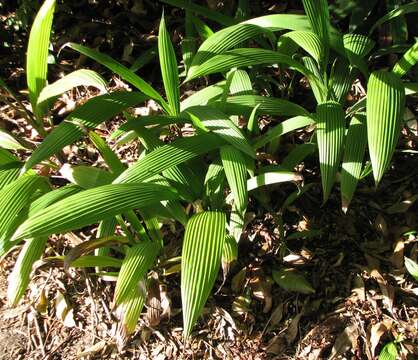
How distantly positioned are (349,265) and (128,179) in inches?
30.5

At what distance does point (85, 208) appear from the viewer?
119 cm

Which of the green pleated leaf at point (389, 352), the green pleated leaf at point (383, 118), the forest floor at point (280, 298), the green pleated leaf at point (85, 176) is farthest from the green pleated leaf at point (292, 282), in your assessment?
the green pleated leaf at point (85, 176)

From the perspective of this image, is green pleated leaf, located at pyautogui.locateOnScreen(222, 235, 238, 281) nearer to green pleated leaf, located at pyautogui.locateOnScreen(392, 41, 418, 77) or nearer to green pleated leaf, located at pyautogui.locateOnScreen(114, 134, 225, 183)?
green pleated leaf, located at pyautogui.locateOnScreen(114, 134, 225, 183)

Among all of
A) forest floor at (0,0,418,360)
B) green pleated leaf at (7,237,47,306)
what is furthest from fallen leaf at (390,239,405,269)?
green pleated leaf at (7,237,47,306)

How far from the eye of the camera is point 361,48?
1570mm

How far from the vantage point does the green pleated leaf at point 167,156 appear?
Answer: 4.25 ft

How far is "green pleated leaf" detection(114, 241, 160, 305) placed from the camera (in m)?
1.29

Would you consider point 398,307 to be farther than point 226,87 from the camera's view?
Yes

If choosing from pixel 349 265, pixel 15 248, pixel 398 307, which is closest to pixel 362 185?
pixel 349 265

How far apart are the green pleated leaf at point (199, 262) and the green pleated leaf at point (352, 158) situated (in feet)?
1.20

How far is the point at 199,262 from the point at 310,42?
0.69m

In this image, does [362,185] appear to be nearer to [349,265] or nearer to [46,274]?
[349,265]

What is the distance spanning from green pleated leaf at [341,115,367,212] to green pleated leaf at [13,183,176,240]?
0.52 metres

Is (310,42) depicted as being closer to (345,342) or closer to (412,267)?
(412,267)
